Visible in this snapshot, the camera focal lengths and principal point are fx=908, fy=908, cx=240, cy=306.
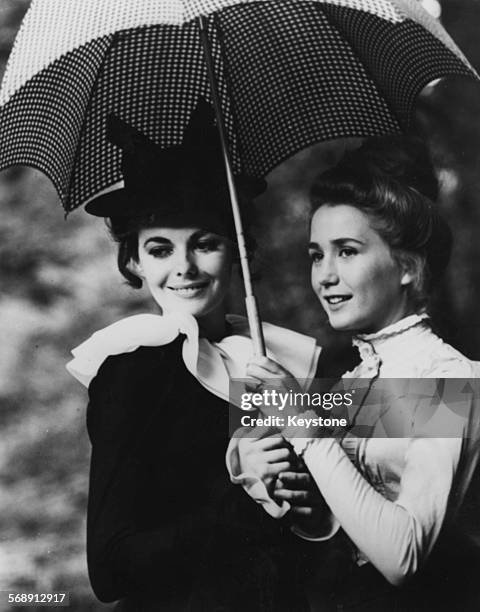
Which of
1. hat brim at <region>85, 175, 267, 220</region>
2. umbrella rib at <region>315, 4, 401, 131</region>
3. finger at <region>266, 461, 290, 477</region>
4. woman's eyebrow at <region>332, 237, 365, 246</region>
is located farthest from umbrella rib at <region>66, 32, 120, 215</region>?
finger at <region>266, 461, 290, 477</region>

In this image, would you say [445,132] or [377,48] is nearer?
[377,48]

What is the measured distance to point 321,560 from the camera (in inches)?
140

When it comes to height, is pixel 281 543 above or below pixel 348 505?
below

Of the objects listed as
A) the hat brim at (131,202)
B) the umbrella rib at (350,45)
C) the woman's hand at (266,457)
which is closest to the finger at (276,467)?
the woman's hand at (266,457)

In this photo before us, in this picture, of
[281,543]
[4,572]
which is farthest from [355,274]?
[4,572]

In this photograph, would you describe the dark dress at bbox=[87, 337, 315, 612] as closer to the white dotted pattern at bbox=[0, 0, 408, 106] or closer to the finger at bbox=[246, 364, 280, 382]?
the finger at bbox=[246, 364, 280, 382]

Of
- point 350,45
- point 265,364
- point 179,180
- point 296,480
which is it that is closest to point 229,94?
point 179,180

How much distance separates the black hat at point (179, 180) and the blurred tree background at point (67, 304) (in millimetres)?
186

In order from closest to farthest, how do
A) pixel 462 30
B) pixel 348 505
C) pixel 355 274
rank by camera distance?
pixel 348 505 → pixel 355 274 → pixel 462 30

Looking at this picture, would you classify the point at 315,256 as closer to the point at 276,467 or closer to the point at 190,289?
the point at 190,289

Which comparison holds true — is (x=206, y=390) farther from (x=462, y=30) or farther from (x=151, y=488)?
(x=462, y=30)

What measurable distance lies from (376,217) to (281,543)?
1359 mm

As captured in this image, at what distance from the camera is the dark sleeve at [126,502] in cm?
349

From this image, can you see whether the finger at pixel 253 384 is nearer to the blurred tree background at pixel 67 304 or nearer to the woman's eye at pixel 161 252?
→ the blurred tree background at pixel 67 304
